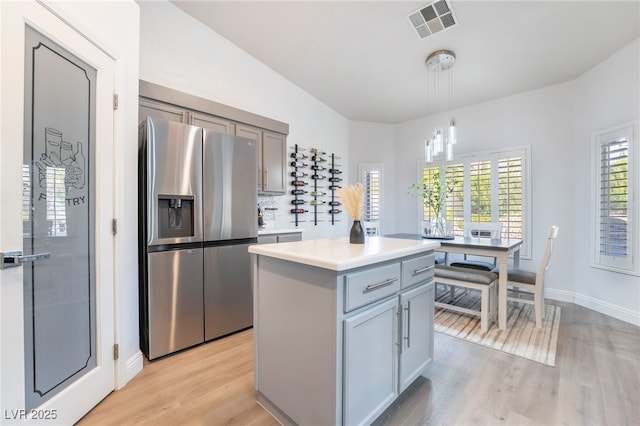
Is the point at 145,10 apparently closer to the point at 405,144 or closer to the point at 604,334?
the point at 405,144

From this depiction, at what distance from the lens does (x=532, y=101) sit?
→ 153 inches

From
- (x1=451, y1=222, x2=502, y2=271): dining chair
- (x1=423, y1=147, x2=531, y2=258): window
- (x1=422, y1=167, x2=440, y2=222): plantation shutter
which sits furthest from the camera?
(x1=422, y1=167, x2=440, y2=222): plantation shutter

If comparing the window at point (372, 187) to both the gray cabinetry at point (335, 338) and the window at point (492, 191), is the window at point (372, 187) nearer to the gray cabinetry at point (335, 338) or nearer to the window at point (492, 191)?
the window at point (492, 191)

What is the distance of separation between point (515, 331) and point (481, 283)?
56 centimetres

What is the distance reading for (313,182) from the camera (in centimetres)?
446

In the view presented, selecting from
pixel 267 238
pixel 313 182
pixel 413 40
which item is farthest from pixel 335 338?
pixel 313 182

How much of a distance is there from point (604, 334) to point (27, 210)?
4.46 metres

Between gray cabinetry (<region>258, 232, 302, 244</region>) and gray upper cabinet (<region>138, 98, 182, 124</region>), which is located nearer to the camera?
gray upper cabinet (<region>138, 98, 182, 124</region>)

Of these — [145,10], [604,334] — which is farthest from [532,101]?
[145,10]

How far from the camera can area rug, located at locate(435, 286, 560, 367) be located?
229cm

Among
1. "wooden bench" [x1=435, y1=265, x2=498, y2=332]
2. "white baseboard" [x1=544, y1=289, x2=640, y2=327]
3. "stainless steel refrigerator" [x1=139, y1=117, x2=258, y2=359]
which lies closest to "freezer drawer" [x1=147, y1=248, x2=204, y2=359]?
"stainless steel refrigerator" [x1=139, y1=117, x2=258, y2=359]

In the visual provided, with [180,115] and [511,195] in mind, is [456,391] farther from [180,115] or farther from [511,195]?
[511,195]

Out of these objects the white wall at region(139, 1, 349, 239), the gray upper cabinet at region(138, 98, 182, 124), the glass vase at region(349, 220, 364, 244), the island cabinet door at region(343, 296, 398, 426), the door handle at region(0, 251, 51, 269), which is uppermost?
the white wall at region(139, 1, 349, 239)

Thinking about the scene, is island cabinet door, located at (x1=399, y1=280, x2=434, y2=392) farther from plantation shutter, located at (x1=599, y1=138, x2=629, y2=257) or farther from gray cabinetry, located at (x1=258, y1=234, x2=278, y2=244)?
plantation shutter, located at (x1=599, y1=138, x2=629, y2=257)
